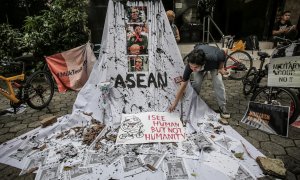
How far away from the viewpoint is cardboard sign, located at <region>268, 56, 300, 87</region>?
339 centimetres

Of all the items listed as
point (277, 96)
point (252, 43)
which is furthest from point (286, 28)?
point (277, 96)

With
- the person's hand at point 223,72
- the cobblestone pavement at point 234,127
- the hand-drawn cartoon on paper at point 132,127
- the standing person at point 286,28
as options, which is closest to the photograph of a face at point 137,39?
the hand-drawn cartoon on paper at point 132,127

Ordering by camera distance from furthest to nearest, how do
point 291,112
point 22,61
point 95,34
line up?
point 95,34
point 22,61
point 291,112

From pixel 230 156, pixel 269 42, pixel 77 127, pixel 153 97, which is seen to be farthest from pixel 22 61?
pixel 269 42

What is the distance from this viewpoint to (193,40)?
10.0 meters

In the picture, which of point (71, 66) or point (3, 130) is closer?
point (3, 130)

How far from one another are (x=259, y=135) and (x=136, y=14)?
2.96 meters

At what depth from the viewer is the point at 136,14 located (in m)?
3.66

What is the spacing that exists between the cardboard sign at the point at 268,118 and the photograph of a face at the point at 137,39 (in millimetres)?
2261

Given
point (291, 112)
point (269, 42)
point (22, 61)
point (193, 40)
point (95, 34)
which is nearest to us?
point (291, 112)

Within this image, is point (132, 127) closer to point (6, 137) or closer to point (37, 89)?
point (6, 137)

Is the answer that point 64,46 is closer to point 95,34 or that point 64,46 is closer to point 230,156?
point 95,34

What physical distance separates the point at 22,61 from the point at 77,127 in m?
2.14

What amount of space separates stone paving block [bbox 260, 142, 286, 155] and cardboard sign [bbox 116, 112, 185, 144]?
1.26m
